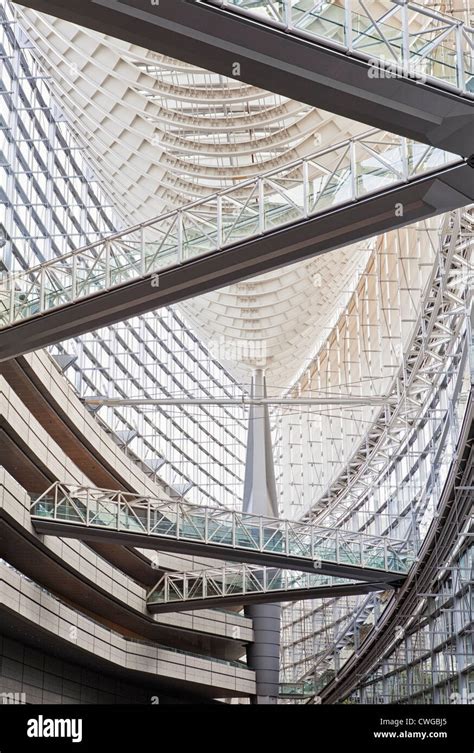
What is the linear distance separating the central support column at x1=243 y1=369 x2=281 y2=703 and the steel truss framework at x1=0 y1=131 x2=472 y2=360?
856 inches

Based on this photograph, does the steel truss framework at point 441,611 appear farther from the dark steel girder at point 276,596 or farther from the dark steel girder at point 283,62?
the dark steel girder at point 283,62

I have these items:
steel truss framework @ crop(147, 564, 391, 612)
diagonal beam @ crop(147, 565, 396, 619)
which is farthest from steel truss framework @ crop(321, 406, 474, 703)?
steel truss framework @ crop(147, 564, 391, 612)

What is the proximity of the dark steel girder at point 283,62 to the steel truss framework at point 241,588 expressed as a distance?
24443mm

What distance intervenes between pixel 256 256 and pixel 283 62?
6044 millimetres

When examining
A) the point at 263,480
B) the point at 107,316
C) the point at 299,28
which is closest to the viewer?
the point at 299,28

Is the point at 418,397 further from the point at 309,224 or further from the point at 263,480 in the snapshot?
the point at 309,224

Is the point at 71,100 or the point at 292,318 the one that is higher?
the point at 71,100

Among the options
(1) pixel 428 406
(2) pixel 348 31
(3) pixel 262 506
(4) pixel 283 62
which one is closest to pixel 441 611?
(1) pixel 428 406

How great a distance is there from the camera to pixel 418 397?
→ 38812mm

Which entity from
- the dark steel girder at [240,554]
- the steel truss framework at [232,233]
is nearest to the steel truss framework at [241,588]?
the dark steel girder at [240,554]

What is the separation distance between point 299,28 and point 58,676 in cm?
2952

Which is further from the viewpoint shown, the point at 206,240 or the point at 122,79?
the point at 122,79

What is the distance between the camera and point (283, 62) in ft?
48.7

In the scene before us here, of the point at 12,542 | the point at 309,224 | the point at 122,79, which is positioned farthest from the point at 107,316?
the point at 122,79
